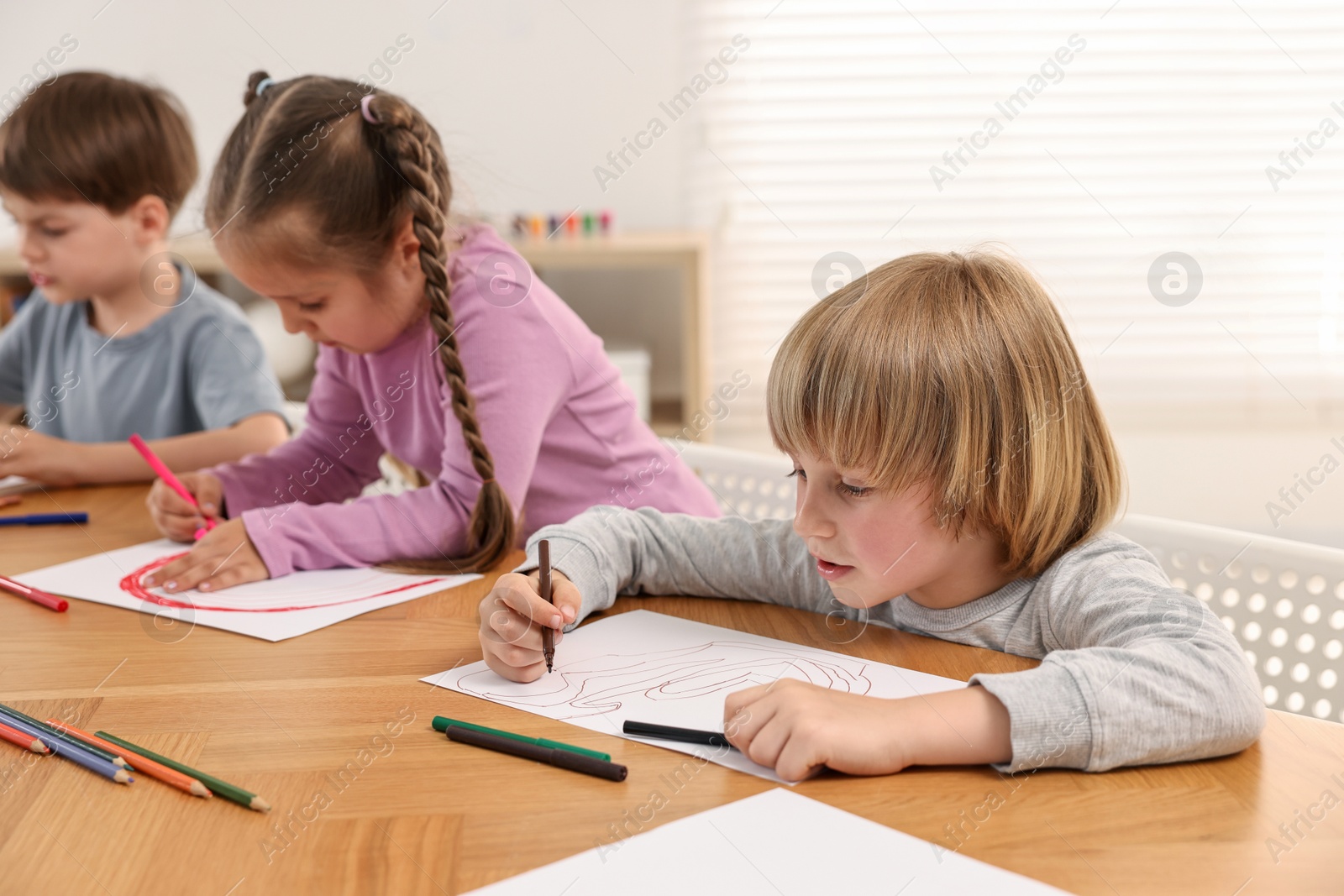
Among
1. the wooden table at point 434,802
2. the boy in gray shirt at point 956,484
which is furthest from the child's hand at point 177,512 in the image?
the boy in gray shirt at point 956,484

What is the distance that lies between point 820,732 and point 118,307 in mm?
1365

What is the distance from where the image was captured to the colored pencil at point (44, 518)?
117 centimetres

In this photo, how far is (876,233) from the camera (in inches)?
104

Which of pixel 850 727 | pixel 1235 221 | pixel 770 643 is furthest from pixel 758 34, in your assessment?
pixel 850 727

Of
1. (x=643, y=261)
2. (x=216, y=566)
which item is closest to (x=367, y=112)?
(x=216, y=566)

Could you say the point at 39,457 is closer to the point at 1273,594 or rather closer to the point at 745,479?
the point at 745,479

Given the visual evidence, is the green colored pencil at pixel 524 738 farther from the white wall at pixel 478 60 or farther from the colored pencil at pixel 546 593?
the white wall at pixel 478 60

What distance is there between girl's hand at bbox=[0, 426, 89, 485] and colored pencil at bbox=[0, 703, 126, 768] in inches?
30.0

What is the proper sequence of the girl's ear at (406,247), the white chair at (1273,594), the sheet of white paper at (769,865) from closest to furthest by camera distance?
the sheet of white paper at (769,865), the white chair at (1273,594), the girl's ear at (406,247)

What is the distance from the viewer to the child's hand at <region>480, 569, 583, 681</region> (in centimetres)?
68

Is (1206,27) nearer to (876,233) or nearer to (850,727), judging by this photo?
(876,233)

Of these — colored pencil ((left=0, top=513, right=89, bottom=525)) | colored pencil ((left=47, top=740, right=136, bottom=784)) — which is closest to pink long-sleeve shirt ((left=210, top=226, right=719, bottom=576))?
colored pencil ((left=0, top=513, right=89, bottom=525))

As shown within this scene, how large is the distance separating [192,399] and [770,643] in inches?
43.5

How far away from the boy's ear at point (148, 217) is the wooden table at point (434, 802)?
3.07 feet
